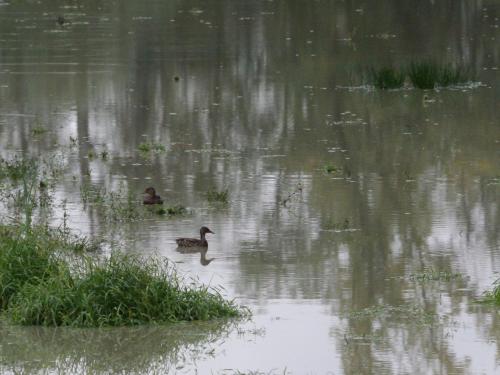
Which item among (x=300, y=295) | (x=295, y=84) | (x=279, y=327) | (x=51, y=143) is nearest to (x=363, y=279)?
(x=300, y=295)

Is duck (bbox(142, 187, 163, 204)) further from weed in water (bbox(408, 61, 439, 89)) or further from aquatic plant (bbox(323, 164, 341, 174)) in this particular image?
weed in water (bbox(408, 61, 439, 89))

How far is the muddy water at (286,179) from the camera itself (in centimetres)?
894

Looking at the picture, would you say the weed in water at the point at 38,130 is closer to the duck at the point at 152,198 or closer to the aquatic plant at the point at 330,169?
the aquatic plant at the point at 330,169

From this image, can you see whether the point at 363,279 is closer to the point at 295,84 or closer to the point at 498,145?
the point at 498,145

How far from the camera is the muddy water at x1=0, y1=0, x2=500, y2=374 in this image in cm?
894

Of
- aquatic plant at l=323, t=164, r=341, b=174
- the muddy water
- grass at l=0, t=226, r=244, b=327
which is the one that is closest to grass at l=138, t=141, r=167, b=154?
the muddy water

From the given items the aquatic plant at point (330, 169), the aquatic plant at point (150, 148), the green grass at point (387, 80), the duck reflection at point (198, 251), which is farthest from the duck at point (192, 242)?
the green grass at point (387, 80)

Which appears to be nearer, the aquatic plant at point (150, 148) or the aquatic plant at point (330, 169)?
the aquatic plant at point (330, 169)

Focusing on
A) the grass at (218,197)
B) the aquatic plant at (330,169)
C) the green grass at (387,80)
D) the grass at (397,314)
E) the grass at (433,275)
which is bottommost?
the grass at (397,314)

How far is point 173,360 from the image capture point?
8.68m

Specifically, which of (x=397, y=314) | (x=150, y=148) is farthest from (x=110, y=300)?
(x=150, y=148)

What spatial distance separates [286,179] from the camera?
588 inches

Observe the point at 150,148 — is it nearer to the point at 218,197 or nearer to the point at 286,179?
the point at 286,179

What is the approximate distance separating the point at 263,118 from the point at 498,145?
4.06 m
